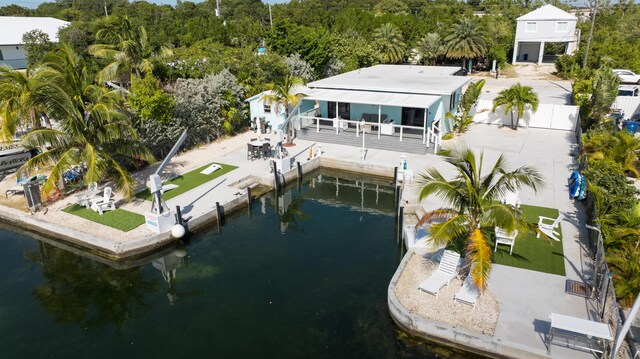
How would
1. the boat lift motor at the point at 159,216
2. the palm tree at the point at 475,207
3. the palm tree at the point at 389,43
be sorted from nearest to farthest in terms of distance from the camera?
the palm tree at the point at 475,207 → the boat lift motor at the point at 159,216 → the palm tree at the point at 389,43

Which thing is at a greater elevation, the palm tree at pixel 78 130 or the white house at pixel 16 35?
the white house at pixel 16 35

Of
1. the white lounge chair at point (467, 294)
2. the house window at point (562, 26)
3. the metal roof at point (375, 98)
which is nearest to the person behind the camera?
the white lounge chair at point (467, 294)

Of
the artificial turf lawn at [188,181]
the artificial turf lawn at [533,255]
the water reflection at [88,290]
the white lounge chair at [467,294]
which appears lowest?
the water reflection at [88,290]

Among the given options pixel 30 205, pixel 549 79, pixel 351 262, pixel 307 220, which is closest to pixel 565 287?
pixel 351 262

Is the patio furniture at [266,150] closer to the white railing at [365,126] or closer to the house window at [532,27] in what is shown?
the white railing at [365,126]

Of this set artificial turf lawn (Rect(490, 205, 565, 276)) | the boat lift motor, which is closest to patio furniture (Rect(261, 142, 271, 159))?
the boat lift motor

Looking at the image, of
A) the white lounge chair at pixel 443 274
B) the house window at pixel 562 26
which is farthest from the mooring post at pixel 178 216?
the house window at pixel 562 26

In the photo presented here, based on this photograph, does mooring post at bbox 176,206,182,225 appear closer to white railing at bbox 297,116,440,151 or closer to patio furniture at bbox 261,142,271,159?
patio furniture at bbox 261,142,271,159
